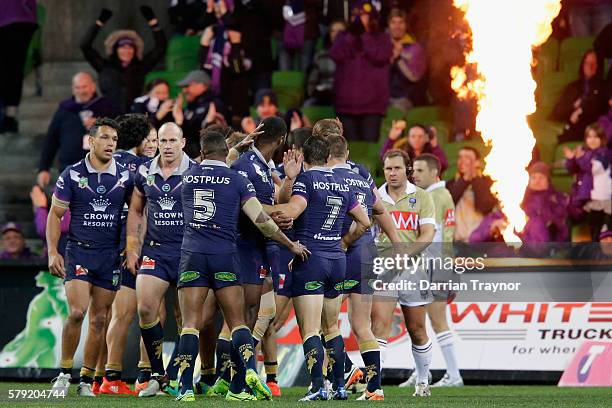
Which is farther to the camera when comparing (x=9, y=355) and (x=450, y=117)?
(x=450, y=117)

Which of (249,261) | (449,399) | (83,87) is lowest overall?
(449,399)

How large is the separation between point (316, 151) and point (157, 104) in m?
7.59

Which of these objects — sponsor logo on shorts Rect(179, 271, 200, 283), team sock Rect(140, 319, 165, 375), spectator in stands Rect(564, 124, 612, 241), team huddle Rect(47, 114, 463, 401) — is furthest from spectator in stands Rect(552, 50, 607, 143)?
sponsor logo on shorts Rect(179, 271, 200, 283)

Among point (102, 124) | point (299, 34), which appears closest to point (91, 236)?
point (102, 124)

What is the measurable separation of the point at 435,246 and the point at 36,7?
10103 millimetres

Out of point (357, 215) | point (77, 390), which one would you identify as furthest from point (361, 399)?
point (77, 390)

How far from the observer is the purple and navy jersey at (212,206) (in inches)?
504

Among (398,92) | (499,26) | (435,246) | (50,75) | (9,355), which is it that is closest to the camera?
(435,246)

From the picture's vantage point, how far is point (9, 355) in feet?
57.3

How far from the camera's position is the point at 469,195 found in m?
19.4

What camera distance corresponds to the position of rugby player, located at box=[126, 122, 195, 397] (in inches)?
559

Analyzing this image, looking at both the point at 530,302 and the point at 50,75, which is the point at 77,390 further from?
the point at 50,75

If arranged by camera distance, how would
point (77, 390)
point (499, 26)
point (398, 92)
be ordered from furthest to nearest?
point (398, 92), point (499, 26), point (77, 390)

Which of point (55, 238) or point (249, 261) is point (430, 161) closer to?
point (249, 261)
